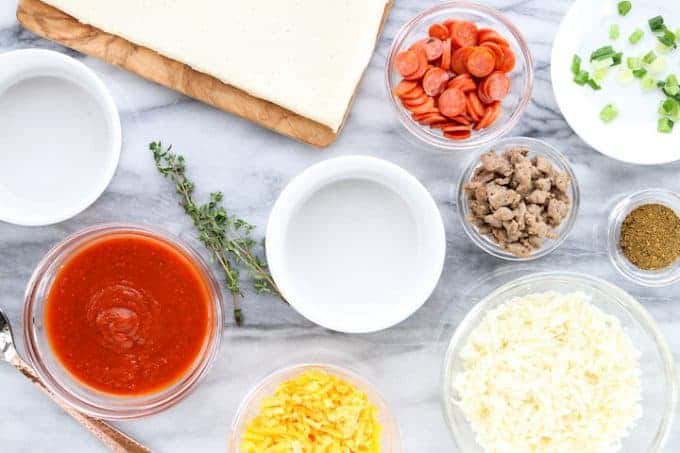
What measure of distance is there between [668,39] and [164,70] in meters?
1.53

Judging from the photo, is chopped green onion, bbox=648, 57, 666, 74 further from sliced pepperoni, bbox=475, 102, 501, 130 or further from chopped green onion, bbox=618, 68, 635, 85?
sliced pepperoni, bbox=475, 102, 501, 130

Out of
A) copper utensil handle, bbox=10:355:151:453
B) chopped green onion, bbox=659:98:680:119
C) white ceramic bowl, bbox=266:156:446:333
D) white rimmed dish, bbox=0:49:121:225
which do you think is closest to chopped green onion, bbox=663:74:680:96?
chopped green onion, bbox=659:98:680:119

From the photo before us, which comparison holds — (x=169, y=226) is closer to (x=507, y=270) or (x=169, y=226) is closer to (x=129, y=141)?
(x=129, y=141)

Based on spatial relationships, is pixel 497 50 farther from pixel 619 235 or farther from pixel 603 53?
pixel 619 235

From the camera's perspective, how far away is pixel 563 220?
8.14ft

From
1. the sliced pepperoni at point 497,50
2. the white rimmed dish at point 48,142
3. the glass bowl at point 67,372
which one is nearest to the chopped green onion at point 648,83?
the sliced pepperoni at point 497,50

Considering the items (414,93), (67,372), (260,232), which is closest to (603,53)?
(414,93)

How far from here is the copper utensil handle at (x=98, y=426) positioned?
2.49m

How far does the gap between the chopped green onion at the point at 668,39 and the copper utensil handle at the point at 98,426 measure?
201 cm

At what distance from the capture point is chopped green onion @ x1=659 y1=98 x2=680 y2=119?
252cm

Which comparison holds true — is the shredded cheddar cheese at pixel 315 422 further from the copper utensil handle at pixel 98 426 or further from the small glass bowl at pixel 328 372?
the copper utensil handle at pixel 98 426

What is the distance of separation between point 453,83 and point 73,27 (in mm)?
1155

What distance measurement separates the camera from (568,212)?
8.13ft

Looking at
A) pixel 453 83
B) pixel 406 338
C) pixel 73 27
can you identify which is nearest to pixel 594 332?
pixel 406 338
